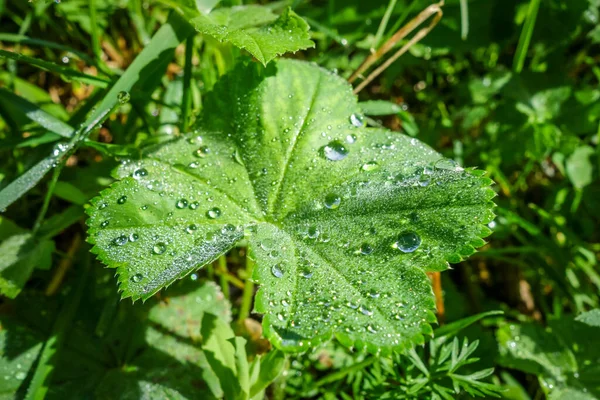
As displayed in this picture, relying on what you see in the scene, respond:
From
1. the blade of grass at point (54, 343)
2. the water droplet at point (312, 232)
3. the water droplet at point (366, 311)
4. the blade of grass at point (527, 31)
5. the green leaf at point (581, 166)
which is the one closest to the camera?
the water droplet at point (366, 311)

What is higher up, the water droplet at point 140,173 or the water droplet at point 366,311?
the water droplet at point 140,173

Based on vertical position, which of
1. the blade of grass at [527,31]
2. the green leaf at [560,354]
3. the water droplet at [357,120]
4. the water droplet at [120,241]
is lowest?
the green leaf at [560,354]

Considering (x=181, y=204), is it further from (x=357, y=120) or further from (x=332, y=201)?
(x=357, y=120)

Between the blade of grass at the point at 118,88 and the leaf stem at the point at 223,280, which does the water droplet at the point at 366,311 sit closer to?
the leaf stem at the point at 223,280

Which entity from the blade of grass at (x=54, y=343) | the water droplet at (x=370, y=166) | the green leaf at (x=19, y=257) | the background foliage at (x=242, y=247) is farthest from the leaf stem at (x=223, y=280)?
the water droplet at (x=370, y=166)

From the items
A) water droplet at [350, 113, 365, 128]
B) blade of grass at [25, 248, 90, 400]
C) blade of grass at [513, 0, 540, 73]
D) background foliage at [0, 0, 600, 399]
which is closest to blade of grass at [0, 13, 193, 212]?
background foliage at [0, 0, 600, 399]

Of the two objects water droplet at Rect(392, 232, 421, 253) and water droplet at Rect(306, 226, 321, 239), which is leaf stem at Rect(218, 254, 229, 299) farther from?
water droplet at Rect(392, 232, 421, 253)
